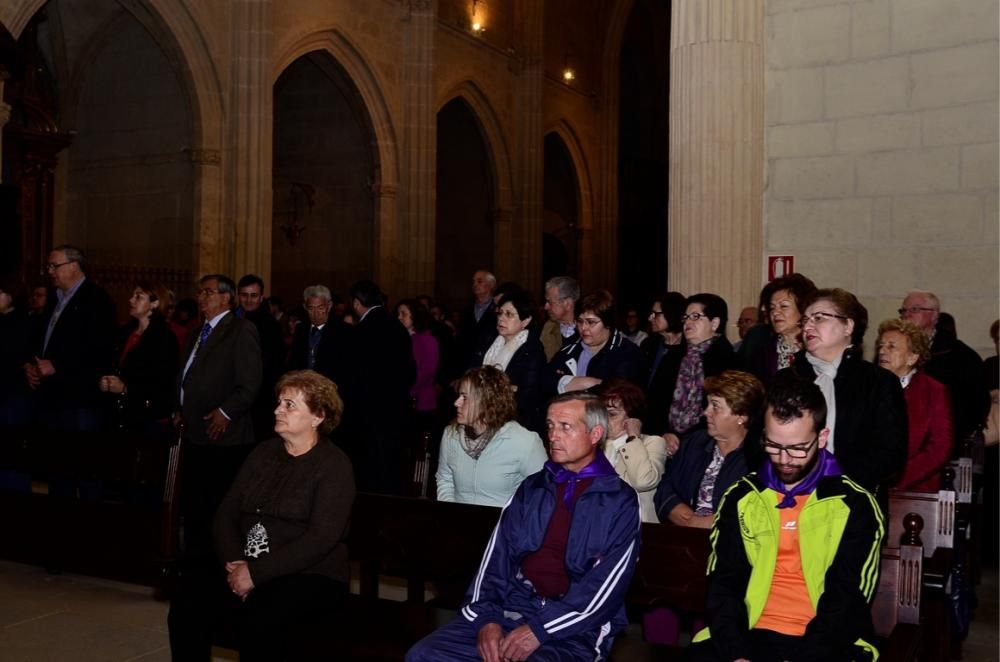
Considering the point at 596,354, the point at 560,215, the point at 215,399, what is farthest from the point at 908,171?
the point at 560,215

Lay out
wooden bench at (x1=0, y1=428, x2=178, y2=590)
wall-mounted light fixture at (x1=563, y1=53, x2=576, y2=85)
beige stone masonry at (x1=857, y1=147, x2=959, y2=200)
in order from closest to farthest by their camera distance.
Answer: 1. wooden bench at (x1=0, y1=428, x2=178, y2=590)
2. beige stone masonry at (x1=857, y1=147, x2=959, y2=200)
3. wall-mounted light fixture at (x1=563, y1=53, x2=576, y2=85)

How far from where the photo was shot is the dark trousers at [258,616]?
380cm

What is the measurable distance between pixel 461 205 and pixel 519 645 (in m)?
18.7

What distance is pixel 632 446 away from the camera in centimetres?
457

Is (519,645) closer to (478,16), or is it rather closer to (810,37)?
(810,37)

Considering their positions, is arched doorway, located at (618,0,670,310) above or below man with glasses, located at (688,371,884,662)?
above

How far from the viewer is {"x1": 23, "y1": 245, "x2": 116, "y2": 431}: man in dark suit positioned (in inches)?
254

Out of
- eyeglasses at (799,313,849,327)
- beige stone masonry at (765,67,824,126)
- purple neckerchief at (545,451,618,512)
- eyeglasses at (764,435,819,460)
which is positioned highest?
beige stone masonry at (765,67,824,126)

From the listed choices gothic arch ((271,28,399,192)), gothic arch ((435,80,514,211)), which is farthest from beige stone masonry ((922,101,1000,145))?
gothic arch ((435,80,514,211))

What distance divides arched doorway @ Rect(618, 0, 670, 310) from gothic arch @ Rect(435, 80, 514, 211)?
577 centimetres

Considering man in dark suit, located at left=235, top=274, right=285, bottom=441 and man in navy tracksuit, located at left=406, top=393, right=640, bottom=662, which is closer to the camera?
man in navy tracksuit, located at left=406, top=393, right=640, bottom=662

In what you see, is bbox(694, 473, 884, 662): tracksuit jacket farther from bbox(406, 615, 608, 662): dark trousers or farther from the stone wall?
the stone wall

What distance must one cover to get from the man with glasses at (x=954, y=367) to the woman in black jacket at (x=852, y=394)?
194 centimetres

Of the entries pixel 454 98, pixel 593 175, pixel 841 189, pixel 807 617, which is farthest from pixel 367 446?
pixel 593 175
